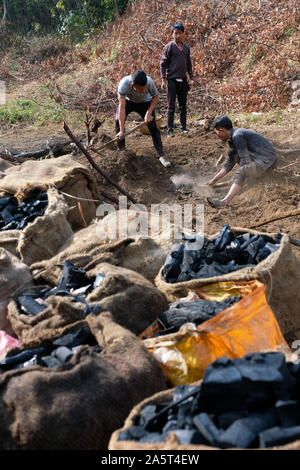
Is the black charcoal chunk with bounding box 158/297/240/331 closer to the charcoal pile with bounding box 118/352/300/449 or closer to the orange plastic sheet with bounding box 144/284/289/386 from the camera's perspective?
the orange plastic sheet with bounding box 144/284/289/386

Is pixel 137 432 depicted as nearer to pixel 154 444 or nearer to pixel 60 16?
pixel 154 444

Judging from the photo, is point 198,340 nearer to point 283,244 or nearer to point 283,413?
point 283,413

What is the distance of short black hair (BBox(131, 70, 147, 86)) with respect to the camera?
6.23 meters

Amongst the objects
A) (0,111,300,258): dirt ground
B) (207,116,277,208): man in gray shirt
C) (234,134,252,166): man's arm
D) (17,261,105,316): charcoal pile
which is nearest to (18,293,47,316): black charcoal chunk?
(17,261,105,316): charcoal pile

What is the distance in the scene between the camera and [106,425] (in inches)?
72.9

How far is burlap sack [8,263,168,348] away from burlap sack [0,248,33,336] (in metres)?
0.13

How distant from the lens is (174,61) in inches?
320

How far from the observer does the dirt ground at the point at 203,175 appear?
18.3 ft

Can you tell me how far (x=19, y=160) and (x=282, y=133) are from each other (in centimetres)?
414

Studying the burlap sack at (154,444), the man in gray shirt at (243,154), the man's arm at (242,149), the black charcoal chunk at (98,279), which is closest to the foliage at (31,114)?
the man in gray shirt at (243,154)

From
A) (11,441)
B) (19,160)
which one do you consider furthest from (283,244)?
(19,160)

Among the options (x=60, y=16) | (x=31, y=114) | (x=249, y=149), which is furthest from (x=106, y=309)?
(x=60, y=16)

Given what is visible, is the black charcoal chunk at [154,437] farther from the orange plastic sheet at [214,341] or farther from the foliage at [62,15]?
the foliage at [62,15]

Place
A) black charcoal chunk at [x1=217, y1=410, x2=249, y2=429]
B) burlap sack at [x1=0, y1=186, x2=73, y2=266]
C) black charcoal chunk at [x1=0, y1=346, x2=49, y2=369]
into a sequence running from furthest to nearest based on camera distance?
burlap sack at [x1=0, y1=186, x2=73, y2=266]
black charcoal chunk at [x1=0, y1=346, x2=49, y2=369]
black charcoal chunk at [x1=217, y1=410, x2=249, y2=429]
